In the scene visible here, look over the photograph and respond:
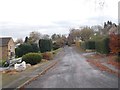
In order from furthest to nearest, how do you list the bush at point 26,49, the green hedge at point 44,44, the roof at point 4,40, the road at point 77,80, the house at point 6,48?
the roof at point 4,40
the house at point 6,48
the bush at point 26,49
the green hedge at point 44,44
the road at point 77,80

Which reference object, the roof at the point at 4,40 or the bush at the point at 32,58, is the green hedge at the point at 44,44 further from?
the roof at the point at 4,40

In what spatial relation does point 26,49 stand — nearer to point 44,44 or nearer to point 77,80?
point 44,44

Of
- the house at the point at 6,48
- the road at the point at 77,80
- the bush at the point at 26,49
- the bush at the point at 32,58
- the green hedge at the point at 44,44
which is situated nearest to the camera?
the road at the point at 77,80

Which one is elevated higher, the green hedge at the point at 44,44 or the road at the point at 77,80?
the green hedge at the point at 44,44

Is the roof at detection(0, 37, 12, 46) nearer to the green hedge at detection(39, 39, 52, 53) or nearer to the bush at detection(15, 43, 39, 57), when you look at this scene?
the bush at detection(15, 43, 39, 57)

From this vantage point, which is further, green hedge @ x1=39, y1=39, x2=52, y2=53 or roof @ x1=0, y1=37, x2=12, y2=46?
roof @ x1=0, y1=37, x2=12, y2=46

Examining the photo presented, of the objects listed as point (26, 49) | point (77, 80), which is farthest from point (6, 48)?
point (77, 80)

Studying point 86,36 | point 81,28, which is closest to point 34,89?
point 86,36

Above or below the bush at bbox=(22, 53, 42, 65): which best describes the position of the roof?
above

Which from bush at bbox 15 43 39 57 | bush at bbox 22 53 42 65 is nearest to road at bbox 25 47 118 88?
bush at bbox 22 53 42 65

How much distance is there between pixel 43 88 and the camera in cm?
1430

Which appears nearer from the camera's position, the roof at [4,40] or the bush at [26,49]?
the bush at [26,49]

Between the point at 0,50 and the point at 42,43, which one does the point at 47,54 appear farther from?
the point at 0,50

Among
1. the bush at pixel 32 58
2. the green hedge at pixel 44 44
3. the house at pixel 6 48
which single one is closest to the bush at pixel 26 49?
the green hedge at pixel 44 44
